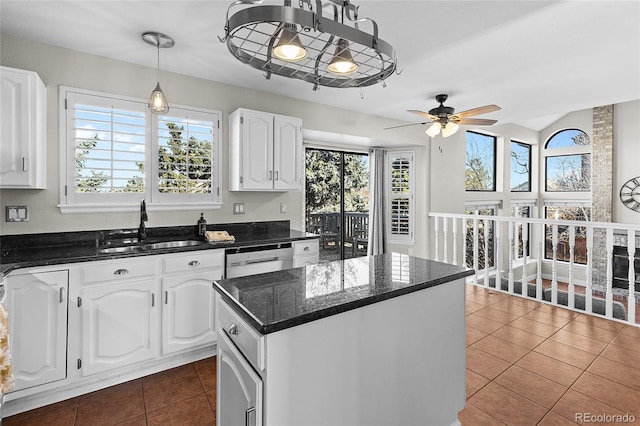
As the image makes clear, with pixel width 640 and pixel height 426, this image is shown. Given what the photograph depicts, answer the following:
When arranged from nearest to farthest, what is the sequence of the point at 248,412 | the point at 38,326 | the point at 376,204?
the point at 248,412
the point at 38,326
the point at 376,204

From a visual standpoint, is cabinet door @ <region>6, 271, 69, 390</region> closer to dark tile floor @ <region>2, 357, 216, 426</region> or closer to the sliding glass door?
dark tile floor @ <region>2, 357, 216, 426</region>

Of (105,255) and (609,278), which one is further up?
(105,255)

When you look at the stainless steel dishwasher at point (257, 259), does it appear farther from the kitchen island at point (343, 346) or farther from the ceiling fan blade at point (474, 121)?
the ceiling fan blade at point (474, 121)

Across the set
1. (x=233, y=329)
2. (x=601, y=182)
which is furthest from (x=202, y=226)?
(x=601, y=182)

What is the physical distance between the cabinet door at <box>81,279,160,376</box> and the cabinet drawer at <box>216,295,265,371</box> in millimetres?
1198

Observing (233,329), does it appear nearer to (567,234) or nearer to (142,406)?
(142,406)

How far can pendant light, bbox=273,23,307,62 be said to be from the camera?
1253 mm

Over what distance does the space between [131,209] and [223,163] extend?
0.96m

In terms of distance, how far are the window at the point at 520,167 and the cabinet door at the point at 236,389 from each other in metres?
7.69

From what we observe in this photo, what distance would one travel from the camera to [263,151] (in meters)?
3.42

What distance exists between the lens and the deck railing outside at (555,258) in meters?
3.55

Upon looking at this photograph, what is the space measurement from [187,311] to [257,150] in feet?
5.39

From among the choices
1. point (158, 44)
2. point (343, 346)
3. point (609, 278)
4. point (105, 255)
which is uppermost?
point (158, 44)

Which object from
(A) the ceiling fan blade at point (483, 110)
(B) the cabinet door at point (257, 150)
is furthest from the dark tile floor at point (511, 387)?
(A) the ceiling fan blade at point (483, 110)
